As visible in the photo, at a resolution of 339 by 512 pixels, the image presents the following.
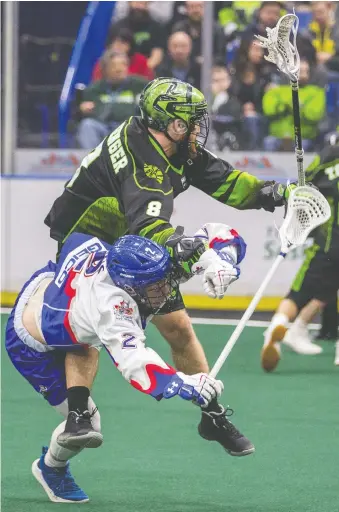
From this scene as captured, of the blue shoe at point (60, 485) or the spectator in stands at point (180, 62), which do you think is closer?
the blue shoe at point (60, 485)

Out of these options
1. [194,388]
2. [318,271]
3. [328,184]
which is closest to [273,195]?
[194,388]

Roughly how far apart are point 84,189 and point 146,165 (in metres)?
0.48

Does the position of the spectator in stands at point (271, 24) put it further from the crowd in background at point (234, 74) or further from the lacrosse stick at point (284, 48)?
the lacrosse stick at point (284, 48)

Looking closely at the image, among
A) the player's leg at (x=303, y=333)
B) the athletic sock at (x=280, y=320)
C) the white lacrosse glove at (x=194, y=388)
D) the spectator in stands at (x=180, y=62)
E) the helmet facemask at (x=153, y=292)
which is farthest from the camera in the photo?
the spectator in stands at (x=180, y=62)

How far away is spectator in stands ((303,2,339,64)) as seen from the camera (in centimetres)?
1076

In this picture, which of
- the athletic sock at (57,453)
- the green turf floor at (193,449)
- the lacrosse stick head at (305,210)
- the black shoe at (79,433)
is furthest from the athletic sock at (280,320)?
the black shoe at (79,433)

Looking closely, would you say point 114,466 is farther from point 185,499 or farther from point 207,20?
point 207,20

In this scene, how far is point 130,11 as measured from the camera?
38.0 feet

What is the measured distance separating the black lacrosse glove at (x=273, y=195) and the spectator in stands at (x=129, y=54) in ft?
18.6

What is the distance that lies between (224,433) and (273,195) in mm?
1136

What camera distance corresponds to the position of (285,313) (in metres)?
8.27

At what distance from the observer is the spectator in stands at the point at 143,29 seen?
11461mm

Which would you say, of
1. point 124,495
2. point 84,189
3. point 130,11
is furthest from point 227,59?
point 124,495

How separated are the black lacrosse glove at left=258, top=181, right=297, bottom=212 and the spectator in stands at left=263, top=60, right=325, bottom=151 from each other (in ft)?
15.2
